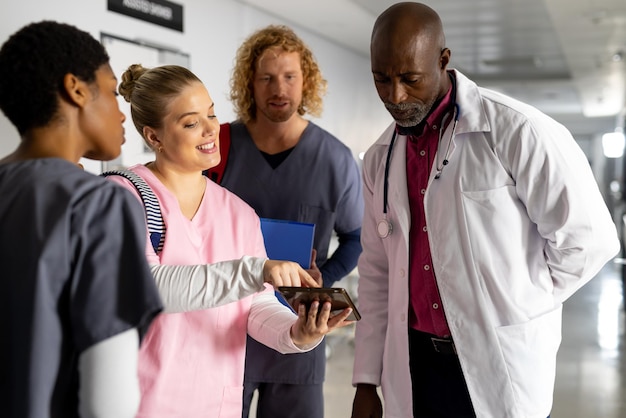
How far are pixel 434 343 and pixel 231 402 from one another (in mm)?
511

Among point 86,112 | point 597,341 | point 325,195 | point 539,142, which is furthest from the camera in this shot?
point 597,341

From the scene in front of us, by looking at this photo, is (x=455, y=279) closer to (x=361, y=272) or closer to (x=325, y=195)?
(x=361, y=272)

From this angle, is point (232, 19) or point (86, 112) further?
point (232, 19)

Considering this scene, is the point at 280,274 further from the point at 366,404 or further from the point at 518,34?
the point at 518,34

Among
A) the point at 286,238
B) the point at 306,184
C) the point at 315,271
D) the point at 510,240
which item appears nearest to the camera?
the point at 510,240

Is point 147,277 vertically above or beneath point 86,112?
beneath

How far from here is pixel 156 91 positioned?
166 cm

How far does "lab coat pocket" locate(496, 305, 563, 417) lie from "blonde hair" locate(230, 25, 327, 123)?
1.15 metres

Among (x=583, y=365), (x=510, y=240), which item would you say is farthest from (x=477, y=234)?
(x=583, y=365)

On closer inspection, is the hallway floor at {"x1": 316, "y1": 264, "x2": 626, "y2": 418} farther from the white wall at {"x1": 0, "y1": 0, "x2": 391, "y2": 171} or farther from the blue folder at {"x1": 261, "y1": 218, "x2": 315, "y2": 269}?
the blue folder at {"x1": 261, "y1": 218, "x2": 315, "y2": 269}

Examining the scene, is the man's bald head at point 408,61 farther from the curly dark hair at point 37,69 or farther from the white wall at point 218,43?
the white wall at point 218,43

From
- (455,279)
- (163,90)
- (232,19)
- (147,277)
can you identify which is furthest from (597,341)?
(147,277)

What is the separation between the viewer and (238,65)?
2.44 m

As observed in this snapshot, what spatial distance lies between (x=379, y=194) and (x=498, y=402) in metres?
0.60
